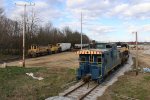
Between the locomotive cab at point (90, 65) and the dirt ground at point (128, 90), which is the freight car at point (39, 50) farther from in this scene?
the dirt ground at point (128, 90)

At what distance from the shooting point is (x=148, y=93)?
Answer: 1912cm

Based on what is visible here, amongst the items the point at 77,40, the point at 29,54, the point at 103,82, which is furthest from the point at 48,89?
the point at 77,40

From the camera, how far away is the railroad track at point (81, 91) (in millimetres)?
17230

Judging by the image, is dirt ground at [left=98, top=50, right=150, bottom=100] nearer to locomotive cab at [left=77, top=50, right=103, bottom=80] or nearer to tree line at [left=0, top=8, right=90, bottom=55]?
locomotive cab at [left=77, top=50, right=103, bottom=80]

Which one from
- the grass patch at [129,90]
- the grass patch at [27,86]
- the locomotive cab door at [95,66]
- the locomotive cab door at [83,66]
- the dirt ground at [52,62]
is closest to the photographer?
the grass patch at [27,86]

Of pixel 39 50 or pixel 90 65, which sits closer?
pixel 90 65

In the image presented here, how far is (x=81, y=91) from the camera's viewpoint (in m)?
19.0

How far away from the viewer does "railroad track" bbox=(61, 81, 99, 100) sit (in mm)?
17230

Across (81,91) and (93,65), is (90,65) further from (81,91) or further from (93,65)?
(81,91)

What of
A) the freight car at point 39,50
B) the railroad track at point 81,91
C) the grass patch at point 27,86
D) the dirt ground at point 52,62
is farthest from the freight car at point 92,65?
the freight car at point 39,50

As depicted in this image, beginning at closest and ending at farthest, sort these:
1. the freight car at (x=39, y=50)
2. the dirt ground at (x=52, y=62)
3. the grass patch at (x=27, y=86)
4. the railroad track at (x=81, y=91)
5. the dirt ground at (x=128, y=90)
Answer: the grass patch at (x=27, y=86) → the railroad track at (x=81, y=91) → the dirt ground at (x=128, y=90) → the dirt ground at (x=52, y=62) → the freight car at (x=39, y=50)

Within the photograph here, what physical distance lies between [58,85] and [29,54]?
42092 mm

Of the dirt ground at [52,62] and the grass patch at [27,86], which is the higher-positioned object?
the grass patch at [27,86]

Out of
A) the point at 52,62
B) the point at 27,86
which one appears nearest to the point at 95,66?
the point at 27,86
